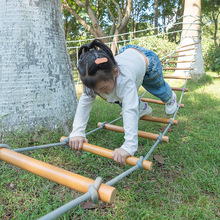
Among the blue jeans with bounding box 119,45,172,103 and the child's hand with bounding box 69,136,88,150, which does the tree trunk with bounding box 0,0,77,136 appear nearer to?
the child's hand with bounding box 69,136,88,150

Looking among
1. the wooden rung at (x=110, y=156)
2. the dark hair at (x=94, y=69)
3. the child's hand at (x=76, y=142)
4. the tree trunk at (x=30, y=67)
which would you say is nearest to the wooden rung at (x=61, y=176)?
the wooden rung at (x=110, y=156)

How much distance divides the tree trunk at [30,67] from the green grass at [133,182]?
162 millimetres

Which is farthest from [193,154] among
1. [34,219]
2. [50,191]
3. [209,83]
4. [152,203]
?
[209,83]

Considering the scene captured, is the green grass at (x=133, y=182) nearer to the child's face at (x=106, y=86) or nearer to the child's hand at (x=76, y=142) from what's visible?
the child's hand at (x=76, y=142)

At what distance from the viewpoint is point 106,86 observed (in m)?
Result: 1.38

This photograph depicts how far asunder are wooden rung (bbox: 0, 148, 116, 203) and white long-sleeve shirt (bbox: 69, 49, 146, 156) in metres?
0.49

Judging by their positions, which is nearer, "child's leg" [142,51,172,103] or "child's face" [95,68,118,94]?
"child's face" [95,68,118,94]

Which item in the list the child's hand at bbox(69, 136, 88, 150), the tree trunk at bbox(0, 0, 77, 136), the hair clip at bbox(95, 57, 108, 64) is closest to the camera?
the hair clip at bbox(95, 57, 108, 64)

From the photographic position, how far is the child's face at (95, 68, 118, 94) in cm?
135

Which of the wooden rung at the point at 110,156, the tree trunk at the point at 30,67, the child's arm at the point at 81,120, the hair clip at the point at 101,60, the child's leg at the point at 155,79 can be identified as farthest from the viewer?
the child's leg at the point at 155,79

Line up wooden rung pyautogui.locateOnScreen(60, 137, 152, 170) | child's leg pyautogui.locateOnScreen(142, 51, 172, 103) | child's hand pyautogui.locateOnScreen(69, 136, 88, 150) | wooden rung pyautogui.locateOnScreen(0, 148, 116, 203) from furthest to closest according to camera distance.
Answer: child's leg pyautogui.locateOnScreen(142, 51, 172, 103), child's hand pyautogui.locateOnScreen(69, 136, 88, 150), wooden rung pyautogui.locateOnScreen(60, 137, 152, 170), wooden rung pyautogui.locateOnScreen(0, 148, 116, 203)

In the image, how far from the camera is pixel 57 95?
205 centimetres

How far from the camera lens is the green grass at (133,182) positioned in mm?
1291

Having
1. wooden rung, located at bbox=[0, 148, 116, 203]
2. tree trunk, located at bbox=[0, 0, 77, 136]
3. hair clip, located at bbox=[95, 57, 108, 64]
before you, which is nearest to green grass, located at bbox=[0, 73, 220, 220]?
tree trunk, located at bbox=[0, 0, 77, 136]
